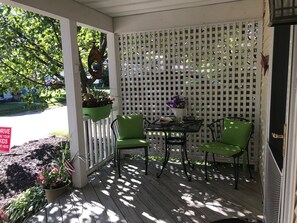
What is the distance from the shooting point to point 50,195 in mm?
3027

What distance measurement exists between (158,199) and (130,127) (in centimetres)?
128

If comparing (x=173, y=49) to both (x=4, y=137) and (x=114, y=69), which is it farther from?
(x=4, y=137)

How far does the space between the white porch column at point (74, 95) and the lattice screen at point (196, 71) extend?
124 centimetres

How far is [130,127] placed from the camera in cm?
389

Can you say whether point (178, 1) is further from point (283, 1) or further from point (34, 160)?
point (34, 160)

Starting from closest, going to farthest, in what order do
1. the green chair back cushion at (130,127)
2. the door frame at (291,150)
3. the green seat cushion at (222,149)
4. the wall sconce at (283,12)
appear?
the wall sconce at (283,12) < the door frame at (291,150) < the green seat cushion at (222,149) < the green chair back cushion at (130,127)

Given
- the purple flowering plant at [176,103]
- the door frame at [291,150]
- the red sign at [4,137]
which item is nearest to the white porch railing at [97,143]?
the purple flowering plant at [176,103]

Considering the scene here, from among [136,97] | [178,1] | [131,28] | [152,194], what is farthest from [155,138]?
[178,1]

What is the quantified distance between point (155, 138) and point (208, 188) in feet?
4.61

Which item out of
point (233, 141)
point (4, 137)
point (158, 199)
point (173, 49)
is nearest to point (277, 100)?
point (233, 141)

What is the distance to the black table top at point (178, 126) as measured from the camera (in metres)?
3.37

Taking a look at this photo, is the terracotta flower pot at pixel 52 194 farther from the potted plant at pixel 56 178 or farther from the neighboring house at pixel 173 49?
the neighboring house at pixel 173 49

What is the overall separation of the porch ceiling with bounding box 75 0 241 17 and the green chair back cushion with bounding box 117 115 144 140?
1.62 metres

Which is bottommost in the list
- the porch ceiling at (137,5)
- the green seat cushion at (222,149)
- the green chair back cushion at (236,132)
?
the green seat cushion at (222,149)
